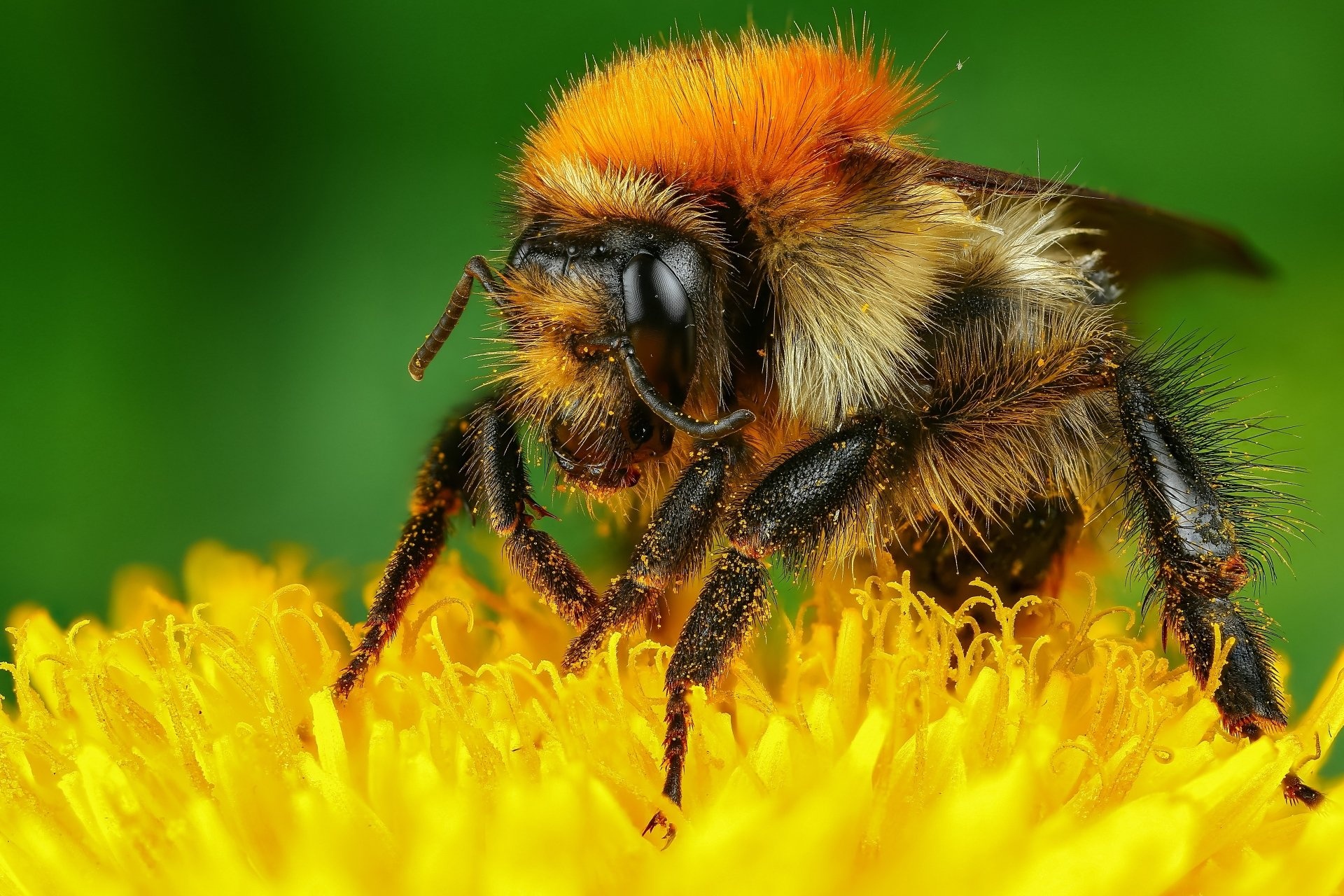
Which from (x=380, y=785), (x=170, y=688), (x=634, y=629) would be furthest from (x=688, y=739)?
(x=170, y=688)

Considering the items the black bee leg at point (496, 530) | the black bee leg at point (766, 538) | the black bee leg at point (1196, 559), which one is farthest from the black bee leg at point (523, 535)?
the black bee leg at point (1196, 559)

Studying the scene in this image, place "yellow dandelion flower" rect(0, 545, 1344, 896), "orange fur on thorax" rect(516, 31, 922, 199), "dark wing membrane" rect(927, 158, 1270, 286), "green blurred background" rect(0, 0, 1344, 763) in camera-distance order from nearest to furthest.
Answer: "yellow dandelion flower" rect(0, 545, 1344, 896), "orange fur on thorax" rect(516, 31, 922, 199), "dark wing membrane" rect(927, 158, 1270, 286), "green blurred background" rect(0, 0, 1344, 763)

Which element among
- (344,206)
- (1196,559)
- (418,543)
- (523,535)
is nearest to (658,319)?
(523,535)

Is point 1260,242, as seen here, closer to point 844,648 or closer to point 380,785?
point 844,648

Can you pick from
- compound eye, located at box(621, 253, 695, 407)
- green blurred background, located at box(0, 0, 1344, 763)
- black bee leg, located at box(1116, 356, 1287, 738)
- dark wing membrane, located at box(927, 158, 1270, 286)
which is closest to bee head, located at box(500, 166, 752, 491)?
compound eye, located at box(621, 253, 695, 407)

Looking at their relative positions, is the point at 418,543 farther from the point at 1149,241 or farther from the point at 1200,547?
the point at 1149,241

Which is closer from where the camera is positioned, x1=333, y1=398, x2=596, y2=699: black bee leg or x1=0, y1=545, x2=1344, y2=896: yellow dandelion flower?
x1=0, y1=545, x2=1344, y2=896: yellow dandelion flower

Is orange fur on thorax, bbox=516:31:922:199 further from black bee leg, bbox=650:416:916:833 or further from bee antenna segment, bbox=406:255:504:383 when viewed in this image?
black bee leg, bbox=650:416:916:833
